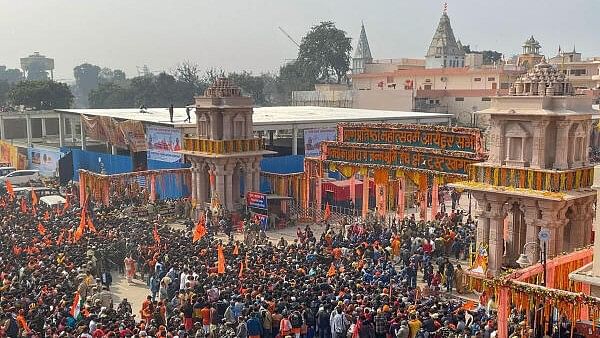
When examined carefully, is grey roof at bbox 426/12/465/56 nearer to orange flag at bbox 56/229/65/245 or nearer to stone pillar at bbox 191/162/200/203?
stone pillar at bbox 191/162/200/203

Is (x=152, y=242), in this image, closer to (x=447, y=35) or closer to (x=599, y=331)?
(x=599, y=331)

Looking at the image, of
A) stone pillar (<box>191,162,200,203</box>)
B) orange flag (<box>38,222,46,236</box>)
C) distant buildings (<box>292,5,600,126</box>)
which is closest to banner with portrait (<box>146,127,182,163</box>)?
stone pillar (<box>191,162,200,203</box>)

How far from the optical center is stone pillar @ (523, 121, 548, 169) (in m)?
19.1

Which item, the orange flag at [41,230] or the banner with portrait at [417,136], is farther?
the banner with portrait at [417,136]

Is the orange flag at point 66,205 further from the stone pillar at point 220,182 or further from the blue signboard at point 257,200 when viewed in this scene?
the blue signboard at point 257,200

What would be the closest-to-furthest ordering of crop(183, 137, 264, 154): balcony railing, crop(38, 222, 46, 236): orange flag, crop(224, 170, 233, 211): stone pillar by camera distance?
crop(38, 222, 46, 236): orange flag → crop(183, 137, 264, 154): balcony railing → crop(224, 170, 233, 211): stone pillar

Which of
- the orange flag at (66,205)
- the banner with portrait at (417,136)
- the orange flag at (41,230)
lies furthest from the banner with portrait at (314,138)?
the orange flag at (41,230)

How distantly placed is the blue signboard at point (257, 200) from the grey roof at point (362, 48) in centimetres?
9943

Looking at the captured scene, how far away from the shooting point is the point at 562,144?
19031 millimetres

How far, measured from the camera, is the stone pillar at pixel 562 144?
1900cm

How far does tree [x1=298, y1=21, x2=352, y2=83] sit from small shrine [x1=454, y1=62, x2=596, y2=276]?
80040 mm

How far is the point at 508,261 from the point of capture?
20734 mm

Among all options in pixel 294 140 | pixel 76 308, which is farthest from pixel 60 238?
pixel 294 140

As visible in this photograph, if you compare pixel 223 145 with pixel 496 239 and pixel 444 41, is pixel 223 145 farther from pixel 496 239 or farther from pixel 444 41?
pixel 444 41
